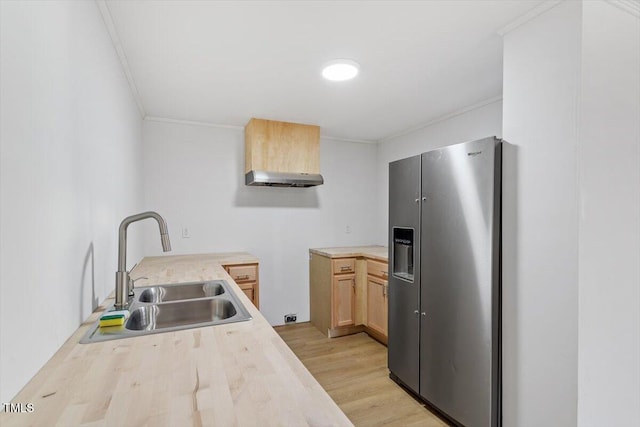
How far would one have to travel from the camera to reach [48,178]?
87 cm

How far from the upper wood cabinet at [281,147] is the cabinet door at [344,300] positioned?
1206mm

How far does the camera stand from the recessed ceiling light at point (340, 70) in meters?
2.01

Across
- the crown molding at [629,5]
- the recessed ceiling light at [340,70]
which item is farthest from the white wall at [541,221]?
the recessed ceiling light at [340,70]

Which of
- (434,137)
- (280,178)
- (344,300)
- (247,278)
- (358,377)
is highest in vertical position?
(434,137)

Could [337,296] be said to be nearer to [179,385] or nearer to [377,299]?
[377,299]

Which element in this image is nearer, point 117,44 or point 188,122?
point 117,44

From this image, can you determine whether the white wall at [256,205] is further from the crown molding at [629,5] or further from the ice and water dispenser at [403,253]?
the crown molding at [629,5]

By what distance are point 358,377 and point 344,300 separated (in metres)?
0.94

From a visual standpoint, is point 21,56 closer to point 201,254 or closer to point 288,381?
point 288,381

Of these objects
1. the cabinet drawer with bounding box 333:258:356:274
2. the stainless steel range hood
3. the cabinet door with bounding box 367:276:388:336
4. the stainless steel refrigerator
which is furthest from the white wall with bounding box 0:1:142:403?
the cabinet door with bounding box 367:276:388:336

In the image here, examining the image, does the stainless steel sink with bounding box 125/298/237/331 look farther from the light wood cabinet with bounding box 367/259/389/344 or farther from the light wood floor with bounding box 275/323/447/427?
the light wood cabinet with bounding box 367/259/389/344

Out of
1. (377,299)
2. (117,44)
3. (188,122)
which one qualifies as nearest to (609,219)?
(377,299)

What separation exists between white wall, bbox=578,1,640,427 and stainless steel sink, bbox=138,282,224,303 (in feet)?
6.04

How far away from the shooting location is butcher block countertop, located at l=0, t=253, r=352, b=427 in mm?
619
